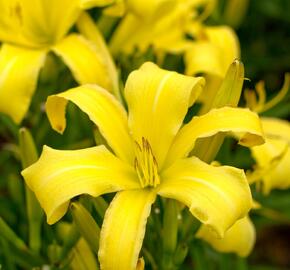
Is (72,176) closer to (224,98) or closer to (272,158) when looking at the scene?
(224,98)

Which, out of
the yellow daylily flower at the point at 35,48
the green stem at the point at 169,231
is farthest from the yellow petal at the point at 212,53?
the green stem at the point at 169,231

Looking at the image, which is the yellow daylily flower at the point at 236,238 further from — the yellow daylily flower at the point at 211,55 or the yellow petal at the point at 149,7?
the yellow petal at the point at 149,7

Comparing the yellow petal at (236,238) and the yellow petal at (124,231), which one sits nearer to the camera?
the yellow petal at (124,231)

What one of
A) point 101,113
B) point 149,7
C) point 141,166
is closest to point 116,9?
point 149,7

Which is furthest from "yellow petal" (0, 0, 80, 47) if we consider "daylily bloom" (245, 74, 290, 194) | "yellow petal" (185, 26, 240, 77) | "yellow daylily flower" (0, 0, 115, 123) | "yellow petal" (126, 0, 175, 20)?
"daylily bloom" (245, 74, 290, 194)

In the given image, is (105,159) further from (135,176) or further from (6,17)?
(6,17)

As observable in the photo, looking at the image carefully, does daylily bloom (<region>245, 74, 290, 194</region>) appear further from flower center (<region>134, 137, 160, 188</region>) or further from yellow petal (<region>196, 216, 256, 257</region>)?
flower center (<region>134, 137, 160, 188</region>)
